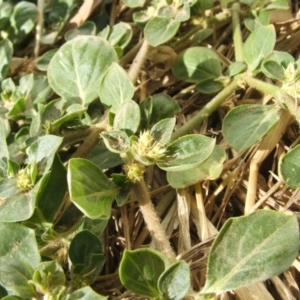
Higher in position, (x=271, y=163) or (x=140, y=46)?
(x=140, y=46)

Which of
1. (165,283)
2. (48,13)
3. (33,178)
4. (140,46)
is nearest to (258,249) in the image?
(165,283)

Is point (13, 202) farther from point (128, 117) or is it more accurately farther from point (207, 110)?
point (207, 110)

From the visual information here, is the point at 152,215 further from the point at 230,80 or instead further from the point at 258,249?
the point at 230,80

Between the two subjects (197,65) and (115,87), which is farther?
(197,65)

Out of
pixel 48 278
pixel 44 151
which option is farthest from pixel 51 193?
pixel 48 278

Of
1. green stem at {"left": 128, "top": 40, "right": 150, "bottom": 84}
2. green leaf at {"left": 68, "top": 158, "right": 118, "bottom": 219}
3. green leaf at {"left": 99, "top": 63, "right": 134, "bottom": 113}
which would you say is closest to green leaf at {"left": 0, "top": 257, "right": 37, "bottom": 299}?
green leaf at {"left": 68, "top": 158, "right": 118, "bottom": 219}

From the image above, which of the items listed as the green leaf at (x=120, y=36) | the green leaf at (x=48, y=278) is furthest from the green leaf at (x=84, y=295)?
the green leaf at (x=120, y=36)

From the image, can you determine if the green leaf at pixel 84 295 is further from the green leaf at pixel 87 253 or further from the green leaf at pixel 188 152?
the green leaf at pixel 188 152
